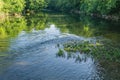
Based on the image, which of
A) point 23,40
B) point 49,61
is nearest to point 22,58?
point 49,61

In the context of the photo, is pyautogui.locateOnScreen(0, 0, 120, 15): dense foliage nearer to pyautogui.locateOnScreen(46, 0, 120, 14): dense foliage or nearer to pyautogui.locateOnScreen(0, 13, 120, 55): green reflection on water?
pyautogui.locateOnScreen(46, 0, 120, 14): dense foliage

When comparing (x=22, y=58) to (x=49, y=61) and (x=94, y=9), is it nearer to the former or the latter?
(x=49, y=61)

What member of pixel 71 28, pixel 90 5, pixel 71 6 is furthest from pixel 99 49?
pixel 71 6

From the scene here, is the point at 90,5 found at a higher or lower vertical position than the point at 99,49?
higher

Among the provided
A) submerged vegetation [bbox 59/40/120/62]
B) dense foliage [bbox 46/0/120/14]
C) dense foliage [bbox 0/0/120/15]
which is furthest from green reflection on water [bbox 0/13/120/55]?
dense foliage [bbox 0/0/120/15]

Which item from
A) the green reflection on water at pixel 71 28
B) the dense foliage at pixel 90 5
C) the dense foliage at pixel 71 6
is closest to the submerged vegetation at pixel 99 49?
the green reflection on water at pixel 71 28

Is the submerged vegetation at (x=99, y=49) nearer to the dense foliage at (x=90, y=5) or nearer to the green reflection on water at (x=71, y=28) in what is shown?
Result: the green reflection on water at (x=71, y=28)

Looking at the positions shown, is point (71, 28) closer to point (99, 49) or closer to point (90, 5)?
point (99, 49)

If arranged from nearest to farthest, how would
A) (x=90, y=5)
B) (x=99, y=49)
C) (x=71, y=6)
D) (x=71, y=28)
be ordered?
(x=99, y=49) → (x=71, y=28) → (x=90, y=5) → (x=71, y=6)

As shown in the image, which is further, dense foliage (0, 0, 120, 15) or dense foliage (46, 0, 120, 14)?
dense foliage (0, 0, 120, 15)

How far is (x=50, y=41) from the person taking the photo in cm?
4881

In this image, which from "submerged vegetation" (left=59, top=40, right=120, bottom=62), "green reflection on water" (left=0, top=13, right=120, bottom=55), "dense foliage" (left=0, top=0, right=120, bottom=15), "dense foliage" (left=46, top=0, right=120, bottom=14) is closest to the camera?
"submerged vegetation" (left=59, top=40, right=120, bottom=62)

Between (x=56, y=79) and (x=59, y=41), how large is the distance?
21498 millimetres

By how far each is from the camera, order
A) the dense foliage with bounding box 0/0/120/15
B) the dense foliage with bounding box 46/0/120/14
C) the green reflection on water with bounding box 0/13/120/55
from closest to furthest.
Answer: the green reflection on water with bounding box 0/13/120/55 < the dense foliage with bounding box 46/0/120/14 < the dense foliage with bounding box 0/0/120/15
